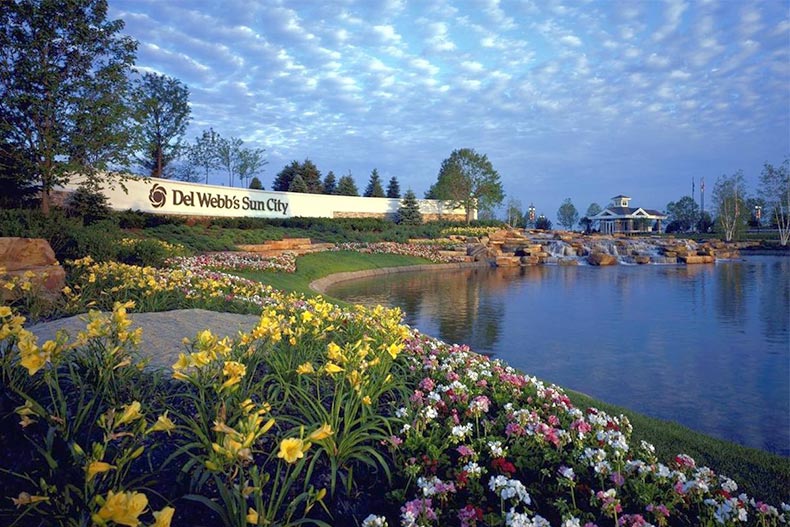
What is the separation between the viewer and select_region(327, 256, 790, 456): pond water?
4977mm

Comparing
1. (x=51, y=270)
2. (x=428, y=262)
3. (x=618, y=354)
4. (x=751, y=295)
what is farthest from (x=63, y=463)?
(x=428, y=262)

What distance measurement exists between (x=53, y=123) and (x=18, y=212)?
17.0ft

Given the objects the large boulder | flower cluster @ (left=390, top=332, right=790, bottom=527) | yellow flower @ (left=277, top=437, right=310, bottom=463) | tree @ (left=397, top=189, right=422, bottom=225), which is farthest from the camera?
tree @ (left=397, top=189, right=422, bottom=225)

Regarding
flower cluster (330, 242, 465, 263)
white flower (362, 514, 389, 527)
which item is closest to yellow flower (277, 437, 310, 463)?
white flower (362, 514, 389, 527)

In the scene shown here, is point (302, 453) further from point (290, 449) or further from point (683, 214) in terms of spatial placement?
point (683, 214)

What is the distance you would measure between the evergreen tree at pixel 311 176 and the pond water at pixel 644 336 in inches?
1001

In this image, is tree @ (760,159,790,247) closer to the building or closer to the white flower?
the building

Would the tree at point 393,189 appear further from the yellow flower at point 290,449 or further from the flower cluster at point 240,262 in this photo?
the yellow flower at point 290,449

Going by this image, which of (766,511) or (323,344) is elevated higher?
(323,344)

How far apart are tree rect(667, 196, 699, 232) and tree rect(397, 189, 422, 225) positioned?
137ft

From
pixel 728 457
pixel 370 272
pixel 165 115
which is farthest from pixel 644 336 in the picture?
pixel 165 115

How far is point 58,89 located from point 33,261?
8.46 m

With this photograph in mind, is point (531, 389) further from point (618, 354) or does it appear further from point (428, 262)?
point (428, 262)

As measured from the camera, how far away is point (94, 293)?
6.34 m
